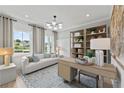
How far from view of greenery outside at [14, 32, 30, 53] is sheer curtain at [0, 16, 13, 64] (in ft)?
2.16

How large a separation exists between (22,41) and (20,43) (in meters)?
0.17

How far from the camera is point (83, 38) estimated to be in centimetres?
547

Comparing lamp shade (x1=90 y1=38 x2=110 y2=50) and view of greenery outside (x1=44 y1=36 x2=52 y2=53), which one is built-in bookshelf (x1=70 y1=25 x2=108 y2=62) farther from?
lamp shade (x1=90 y1=38 x2=110 y2=50)

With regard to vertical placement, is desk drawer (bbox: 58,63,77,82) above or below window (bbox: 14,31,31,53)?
below

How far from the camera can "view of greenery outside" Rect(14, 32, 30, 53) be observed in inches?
211

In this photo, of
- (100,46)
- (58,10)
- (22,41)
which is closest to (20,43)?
(22,41)

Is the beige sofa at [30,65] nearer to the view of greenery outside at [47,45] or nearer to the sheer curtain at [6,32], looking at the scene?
the sheer curtain at [6,32]

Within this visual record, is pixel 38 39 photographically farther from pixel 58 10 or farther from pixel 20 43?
pixel 58 10

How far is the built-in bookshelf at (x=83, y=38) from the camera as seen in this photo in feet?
15.4

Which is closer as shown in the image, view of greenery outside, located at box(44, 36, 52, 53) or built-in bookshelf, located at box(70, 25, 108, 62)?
built-in bookshelf, located at box(70, 25, 108, 62)

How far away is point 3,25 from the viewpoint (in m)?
4.44

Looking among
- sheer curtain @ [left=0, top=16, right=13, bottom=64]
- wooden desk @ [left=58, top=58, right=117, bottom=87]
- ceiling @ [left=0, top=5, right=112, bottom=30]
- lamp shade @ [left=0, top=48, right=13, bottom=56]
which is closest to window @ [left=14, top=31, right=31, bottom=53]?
sheer curtain @ [left=0, top=16, right=13, bottom=64]

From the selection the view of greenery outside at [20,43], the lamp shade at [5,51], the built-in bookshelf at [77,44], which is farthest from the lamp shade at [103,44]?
the view of greenery outside at [20,43]
